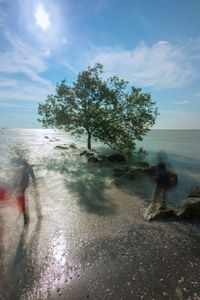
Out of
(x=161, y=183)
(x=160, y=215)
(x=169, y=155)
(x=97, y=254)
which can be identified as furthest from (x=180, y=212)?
(x=169, y=155)

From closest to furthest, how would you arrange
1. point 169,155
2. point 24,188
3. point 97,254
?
point 97,254
point 24,188
point 169,155

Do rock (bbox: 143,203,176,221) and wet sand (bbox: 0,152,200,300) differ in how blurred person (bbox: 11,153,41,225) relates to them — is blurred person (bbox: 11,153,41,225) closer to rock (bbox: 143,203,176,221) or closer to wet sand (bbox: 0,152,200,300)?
wet sand (bbox: 0,152,200,300)

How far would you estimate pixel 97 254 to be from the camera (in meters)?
4.88

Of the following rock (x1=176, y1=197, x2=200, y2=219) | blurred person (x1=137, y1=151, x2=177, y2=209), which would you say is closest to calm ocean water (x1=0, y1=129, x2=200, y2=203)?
blurred person (x1=137, y1=151, x2=177, y2=209)

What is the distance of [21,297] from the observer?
3543 mm

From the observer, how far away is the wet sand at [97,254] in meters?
3.69

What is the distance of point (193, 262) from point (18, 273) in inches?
206

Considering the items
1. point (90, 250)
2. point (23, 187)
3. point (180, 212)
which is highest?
point (180, 212)

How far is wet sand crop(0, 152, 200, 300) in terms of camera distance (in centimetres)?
369

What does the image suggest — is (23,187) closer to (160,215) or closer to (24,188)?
(24,188)

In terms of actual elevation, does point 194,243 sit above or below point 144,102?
below

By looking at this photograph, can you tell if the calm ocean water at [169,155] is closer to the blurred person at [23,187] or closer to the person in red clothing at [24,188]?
the blurred person at [23,187]

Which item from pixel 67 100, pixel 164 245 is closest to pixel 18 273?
pixel 164 245

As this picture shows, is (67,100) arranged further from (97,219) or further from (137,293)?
(137,293)
